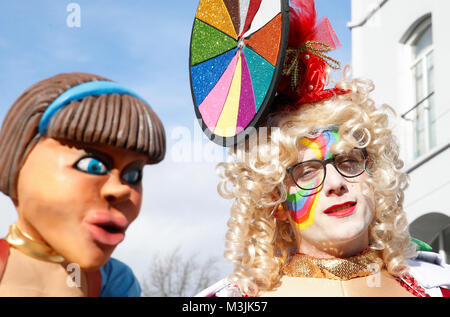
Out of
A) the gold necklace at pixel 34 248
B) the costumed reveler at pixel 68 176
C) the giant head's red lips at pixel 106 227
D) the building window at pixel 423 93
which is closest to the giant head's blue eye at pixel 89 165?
the costumed reveler at pixel 68 176

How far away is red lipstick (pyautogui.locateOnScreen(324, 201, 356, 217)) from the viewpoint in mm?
2881

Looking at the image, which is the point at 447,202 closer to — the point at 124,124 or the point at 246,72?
the point at 246,72

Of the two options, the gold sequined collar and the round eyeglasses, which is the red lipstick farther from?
the gold sequined collar

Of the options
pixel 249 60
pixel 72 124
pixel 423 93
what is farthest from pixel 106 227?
pixel 423 93

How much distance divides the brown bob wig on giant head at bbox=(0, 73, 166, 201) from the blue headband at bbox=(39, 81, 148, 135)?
0.01 meters

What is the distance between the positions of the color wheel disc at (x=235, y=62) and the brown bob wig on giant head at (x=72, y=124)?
110cm

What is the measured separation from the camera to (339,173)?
293cm

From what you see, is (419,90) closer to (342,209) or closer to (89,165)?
(342,209)

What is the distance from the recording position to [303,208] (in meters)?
2.96

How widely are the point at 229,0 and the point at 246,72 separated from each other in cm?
36

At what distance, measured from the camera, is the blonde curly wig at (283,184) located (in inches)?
119

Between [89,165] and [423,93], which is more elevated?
[423,93]

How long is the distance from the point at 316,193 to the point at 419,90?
577 centimetres

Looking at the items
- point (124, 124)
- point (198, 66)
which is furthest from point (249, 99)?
point (124, 124)
